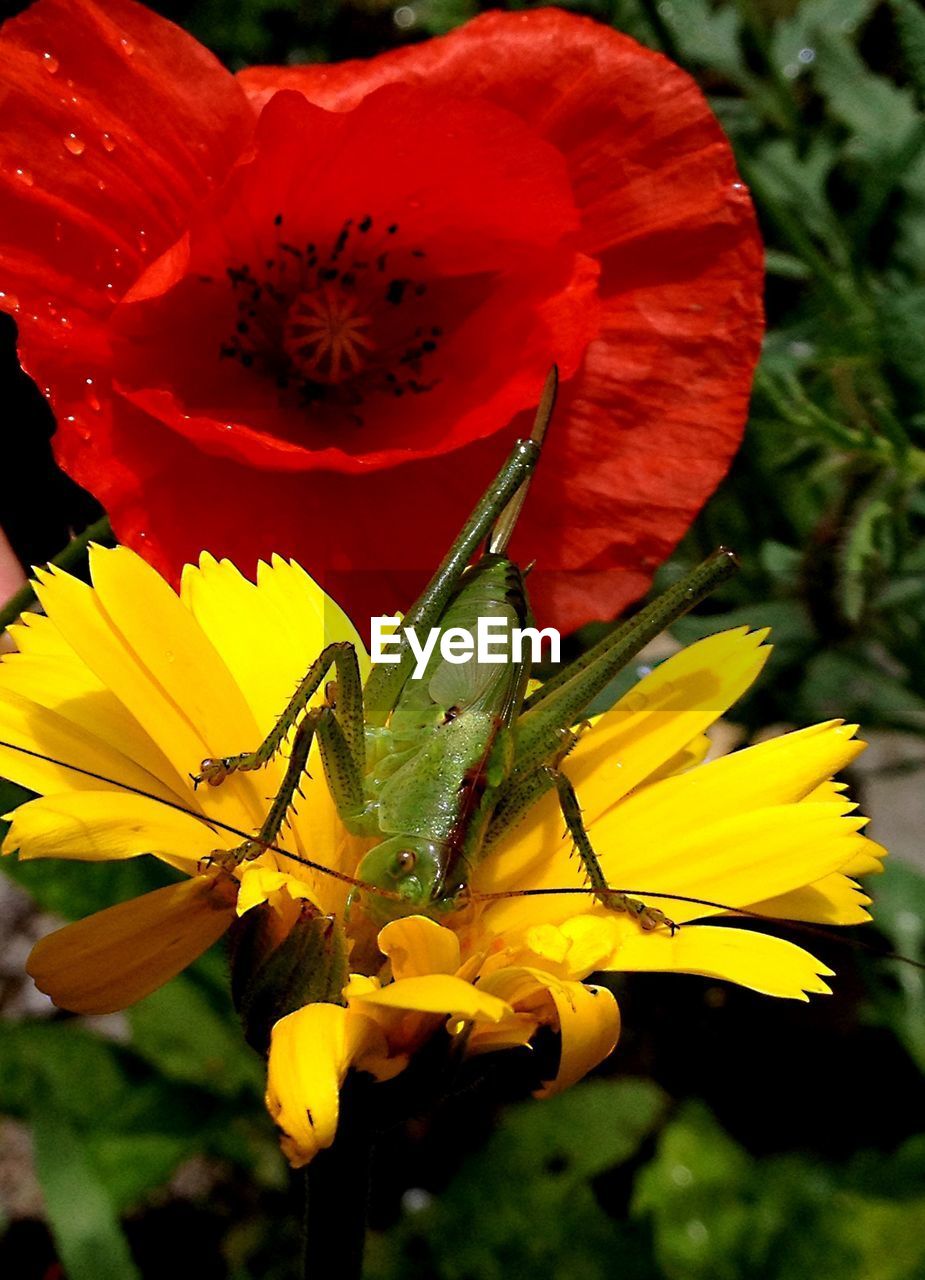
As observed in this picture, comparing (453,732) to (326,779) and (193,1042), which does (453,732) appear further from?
(193,1042)

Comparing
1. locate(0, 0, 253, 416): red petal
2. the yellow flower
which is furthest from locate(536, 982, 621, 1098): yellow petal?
locate(0, 0, 253, 416): red petal

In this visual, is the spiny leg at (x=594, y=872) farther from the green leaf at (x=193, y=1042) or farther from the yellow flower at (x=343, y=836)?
the green leaf at (x=193, y=1042)

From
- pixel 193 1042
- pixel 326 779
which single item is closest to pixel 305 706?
pixel 326 779

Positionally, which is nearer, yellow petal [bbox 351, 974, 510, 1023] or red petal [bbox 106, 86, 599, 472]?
yellow petal [bbox 351, 974, 510, 1023]

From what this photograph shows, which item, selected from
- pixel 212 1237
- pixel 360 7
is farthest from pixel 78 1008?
pixel 360 7

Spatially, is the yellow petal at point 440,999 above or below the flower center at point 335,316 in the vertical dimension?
below

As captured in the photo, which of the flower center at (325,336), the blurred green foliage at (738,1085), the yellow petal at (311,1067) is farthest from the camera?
the blurred green foliage at (738,1085)

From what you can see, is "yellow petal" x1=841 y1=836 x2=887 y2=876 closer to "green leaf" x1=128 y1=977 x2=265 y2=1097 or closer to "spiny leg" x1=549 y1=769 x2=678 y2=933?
"spiny leg" x1=549 y1=769 x2=678 y2=933

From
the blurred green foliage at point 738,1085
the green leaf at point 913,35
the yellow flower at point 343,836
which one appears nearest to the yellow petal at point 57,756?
the yellow flower at point 343,836
